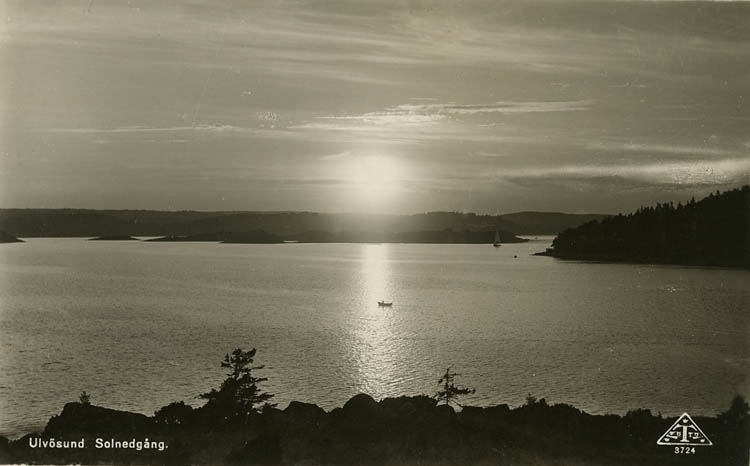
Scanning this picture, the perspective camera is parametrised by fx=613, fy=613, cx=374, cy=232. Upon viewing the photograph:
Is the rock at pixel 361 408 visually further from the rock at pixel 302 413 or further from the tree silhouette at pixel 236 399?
the tree silhouette at pixel 236 399

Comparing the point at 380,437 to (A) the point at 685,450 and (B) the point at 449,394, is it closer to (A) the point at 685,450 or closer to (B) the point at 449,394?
(B) the point at 449,394

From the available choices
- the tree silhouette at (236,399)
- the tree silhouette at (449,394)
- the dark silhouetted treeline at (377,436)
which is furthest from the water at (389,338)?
the dark silhouetted treeline at (377,436)

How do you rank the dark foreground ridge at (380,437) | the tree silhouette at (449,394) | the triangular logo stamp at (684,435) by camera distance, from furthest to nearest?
1. the tree silhouette at (449,394)
2. the dark foreground ridge at (380,437)
3. the triangular logo stamp at (684,435)

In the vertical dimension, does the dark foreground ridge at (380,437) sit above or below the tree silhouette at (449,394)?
below

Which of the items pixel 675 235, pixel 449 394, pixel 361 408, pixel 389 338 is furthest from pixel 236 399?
pixel 675 235

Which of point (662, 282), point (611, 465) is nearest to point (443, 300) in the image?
point (662, 282)

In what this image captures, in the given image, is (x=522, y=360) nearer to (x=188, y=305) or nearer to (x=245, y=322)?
(x=245, y=322)
